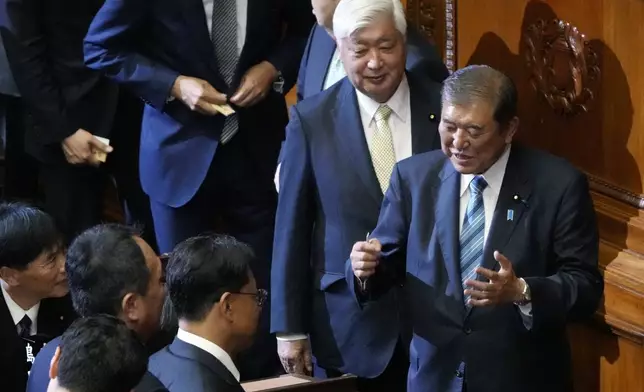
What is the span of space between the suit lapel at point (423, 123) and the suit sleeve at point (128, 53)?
861 millimetres

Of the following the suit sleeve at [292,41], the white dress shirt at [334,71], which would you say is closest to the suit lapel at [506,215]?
the white dress shirt at [334,71]

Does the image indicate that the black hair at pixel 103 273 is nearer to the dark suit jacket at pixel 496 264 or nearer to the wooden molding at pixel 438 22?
the dark suit jacket at pixel 496 264

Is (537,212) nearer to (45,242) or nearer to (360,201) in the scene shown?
(360,201)

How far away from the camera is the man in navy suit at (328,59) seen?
3.74m

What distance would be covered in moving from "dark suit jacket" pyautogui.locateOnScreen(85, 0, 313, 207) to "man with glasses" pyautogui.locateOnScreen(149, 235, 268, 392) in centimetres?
113

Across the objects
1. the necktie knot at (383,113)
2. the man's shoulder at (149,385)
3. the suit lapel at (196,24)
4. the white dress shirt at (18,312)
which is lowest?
the white dress shirt at (18,312)

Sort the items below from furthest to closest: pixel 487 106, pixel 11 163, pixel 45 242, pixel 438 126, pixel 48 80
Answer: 1. pixel 11 163
2. pixel 48 80
3. pixel 45 242
4. pixel 438 126
5. pixel 487 106

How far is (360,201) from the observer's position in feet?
11.6

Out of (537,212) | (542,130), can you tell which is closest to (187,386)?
(537,212)

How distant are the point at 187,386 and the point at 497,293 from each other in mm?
722

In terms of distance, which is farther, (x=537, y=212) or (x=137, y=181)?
(x=137, y=181)

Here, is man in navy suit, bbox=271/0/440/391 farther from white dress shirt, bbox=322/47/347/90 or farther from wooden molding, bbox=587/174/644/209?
wooden molding, bbox=587/174/644/209

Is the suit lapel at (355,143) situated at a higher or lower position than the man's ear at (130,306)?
higher

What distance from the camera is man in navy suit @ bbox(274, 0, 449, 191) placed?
12.3 feet
